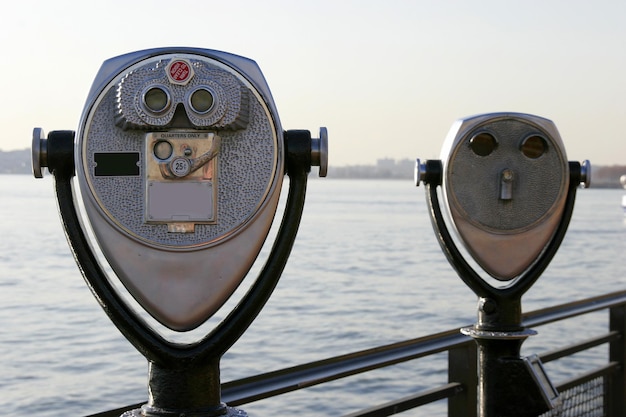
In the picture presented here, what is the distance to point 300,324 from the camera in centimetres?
1112

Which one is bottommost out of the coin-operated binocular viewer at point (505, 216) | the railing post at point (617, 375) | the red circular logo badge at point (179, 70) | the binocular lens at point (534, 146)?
the railing post at point (617, 375)

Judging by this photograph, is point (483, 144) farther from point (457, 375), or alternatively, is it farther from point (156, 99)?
point (156, 99)

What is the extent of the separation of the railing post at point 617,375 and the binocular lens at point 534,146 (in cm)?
180

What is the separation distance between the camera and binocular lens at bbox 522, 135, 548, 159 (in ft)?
9.82

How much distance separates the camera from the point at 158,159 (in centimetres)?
194

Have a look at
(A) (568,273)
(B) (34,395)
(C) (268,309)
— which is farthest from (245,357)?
(A) (568,273)

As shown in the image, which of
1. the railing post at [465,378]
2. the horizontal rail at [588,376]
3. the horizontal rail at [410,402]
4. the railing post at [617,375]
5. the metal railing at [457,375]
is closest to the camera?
the metal railing at [457,375]

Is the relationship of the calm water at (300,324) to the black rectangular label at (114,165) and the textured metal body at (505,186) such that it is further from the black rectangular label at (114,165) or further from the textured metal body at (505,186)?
the black rectangular label at (114,165)

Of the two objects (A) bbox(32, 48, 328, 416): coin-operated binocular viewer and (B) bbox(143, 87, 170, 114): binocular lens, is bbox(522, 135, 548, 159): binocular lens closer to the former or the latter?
(A) bbox(32, 48, 328, 416): coin-operated binocular viewer

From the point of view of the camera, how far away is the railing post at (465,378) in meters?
3.53

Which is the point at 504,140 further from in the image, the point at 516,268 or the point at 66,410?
the point at 66,410

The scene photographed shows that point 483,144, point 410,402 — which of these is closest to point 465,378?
point 410,402

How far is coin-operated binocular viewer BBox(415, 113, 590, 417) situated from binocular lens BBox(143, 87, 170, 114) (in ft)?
3.73

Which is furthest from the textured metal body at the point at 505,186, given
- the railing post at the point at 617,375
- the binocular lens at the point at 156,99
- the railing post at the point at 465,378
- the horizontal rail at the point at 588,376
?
the railing post at the point at 617,375
